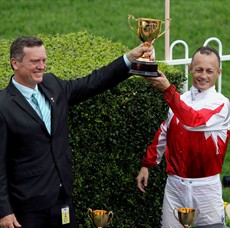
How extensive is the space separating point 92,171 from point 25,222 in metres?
1.35

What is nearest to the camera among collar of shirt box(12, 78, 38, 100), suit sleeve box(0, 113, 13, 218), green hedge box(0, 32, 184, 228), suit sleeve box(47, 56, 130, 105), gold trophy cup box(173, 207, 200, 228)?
suit sleeve box(0, 113, 13, 218)

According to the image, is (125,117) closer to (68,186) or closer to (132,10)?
(68,186)

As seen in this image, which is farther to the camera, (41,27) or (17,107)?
(41,27)

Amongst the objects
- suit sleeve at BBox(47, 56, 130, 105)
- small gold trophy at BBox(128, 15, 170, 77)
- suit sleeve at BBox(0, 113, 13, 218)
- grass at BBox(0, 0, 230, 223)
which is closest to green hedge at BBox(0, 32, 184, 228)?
suit sleeve at BBox(47, 56, 130, 105)

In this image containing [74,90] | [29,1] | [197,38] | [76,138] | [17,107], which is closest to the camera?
[17,107]

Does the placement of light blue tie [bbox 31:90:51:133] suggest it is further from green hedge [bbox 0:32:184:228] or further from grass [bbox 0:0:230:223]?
grass [bbox 0:0:230:223]

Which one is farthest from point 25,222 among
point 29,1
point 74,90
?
point 29,1

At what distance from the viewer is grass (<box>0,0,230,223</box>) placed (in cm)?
1327

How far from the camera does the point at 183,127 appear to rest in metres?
6.58

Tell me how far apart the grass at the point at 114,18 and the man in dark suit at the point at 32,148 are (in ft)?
21.5

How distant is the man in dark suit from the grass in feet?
21.5

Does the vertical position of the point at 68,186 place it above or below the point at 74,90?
below

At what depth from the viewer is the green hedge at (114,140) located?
733 cm

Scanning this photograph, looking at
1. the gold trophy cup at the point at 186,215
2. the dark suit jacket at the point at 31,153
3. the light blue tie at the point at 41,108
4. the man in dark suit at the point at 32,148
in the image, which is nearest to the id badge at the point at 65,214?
the man in dark suit at the point at 32,148
